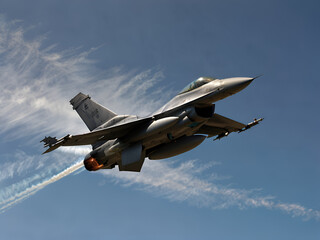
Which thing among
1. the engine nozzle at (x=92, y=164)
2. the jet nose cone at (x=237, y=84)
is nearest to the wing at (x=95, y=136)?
the engine nozzle at (x=92, y=164)

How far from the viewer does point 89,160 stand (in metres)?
20.0

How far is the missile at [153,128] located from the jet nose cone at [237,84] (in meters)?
3.39

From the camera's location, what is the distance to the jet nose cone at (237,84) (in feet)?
54.3

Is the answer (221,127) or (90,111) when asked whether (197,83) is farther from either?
(90,111)

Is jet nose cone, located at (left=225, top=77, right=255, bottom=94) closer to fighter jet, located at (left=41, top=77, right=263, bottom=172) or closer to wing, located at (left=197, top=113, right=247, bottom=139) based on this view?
fighter jet, located at (left=41, top=77, right=263, bottom=172)

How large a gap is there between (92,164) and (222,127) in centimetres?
1001

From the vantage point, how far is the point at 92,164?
20.0 m

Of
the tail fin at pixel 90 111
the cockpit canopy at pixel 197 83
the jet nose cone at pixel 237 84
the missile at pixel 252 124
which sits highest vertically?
the tail fin at pixel 90 111

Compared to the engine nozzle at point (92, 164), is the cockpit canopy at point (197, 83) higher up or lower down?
higher up

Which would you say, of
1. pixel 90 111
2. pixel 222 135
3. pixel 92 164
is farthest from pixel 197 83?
pixel 90 111

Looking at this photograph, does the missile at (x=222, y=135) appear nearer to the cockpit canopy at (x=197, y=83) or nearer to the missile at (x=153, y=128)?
the cockpit canopy at (x=197, y=83)

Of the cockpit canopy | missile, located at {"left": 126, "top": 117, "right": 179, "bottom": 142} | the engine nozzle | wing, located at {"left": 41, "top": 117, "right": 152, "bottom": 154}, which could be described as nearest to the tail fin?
wing, located at {"left": 41, "top": 117, "right": 152, "bottom": 154}

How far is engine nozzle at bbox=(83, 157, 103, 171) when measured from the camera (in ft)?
65.4

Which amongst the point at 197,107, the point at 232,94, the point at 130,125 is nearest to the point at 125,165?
the point at 130,125
